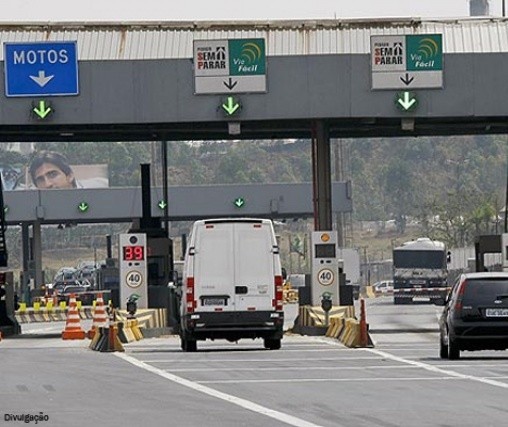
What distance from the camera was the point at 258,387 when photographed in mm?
22859

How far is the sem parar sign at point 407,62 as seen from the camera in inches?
1815

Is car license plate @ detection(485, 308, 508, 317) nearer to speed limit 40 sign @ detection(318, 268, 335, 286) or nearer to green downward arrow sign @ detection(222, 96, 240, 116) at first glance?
green downward arrow sign @ detection(222, 96, 240, 116)

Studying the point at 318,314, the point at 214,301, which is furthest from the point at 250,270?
the point at 318,314

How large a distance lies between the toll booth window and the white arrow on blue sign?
7.36 m

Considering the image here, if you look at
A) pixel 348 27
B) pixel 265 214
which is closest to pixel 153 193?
pixel 265 214

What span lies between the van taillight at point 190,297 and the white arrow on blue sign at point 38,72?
11.8m

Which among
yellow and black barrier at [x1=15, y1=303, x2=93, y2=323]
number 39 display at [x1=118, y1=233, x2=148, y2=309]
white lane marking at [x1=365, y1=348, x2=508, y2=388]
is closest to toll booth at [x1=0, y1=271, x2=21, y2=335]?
number 39 display at [x1=118, y1=233, x2=148, y2=309]

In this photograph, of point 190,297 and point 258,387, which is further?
point 190,297

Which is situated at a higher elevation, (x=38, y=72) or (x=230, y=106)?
(x=38, y=72)

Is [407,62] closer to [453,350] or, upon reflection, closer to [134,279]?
[134,279]

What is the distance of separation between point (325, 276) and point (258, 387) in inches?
995

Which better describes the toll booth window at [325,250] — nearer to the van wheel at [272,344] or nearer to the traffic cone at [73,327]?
the traffic cone at [73,327]

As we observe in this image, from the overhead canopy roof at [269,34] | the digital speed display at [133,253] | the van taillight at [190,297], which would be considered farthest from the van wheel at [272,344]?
the digital speed display at [133,253]

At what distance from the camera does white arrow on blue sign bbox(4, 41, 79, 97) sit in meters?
45.9
